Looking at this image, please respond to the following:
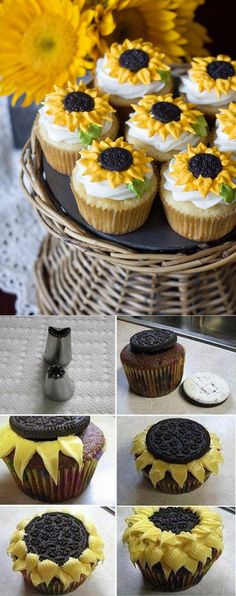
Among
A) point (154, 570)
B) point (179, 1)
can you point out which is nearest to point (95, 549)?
point (154, 570)

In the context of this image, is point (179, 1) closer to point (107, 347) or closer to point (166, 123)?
point (166, 123)

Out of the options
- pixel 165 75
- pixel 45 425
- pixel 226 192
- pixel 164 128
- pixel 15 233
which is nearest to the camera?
pixel 45 425

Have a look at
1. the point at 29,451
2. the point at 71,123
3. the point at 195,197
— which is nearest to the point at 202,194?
the point at 195,197

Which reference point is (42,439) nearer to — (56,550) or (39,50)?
(56,550)

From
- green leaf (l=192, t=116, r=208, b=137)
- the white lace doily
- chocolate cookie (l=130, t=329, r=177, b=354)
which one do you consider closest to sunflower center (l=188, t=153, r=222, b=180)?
green leaf (l=192, t=116, r=208, b=137)

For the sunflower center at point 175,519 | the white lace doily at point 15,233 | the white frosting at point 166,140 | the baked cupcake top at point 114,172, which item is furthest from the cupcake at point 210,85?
the sunflower center at point 175,519

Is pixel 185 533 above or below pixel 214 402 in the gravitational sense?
below
